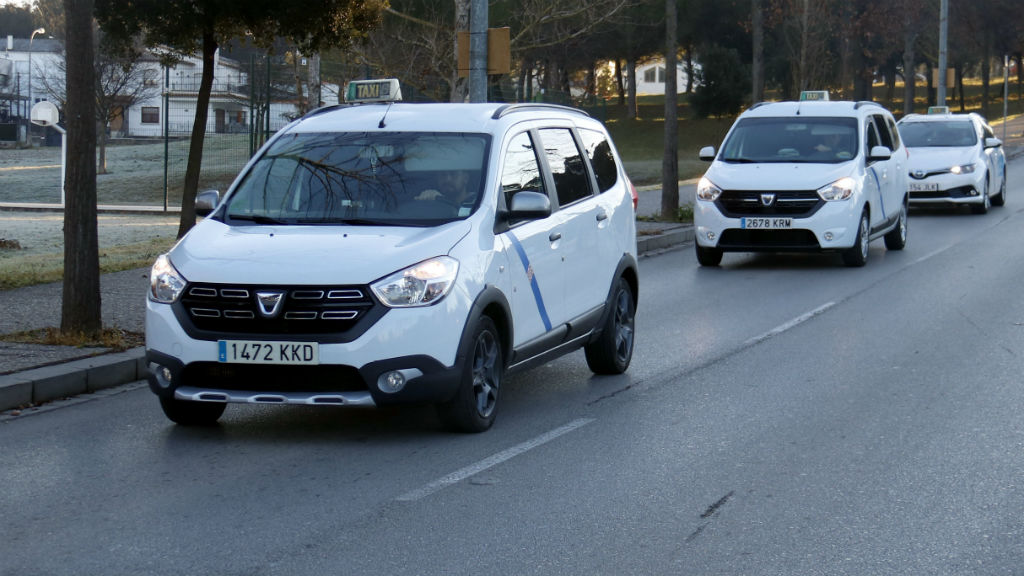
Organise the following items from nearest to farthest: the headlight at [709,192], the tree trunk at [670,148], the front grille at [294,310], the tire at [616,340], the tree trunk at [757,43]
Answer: the front grille at [294,310]
the tire at [616,340]
the headlight at [709,192]
the tree trunk at [670,148]
the tree trunk at [757,43]

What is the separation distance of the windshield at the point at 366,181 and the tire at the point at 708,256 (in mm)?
9084

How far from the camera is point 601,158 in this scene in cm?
1001

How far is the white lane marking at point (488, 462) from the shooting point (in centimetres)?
650

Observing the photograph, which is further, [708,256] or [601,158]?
[708,256]

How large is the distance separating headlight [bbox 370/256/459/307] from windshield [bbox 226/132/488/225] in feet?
1.85

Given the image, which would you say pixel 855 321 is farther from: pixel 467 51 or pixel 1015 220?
pixel 1015 220

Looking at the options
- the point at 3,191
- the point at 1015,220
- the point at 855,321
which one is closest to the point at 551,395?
the point at 855,321

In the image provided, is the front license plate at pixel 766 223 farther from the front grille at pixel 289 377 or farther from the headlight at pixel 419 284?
the front grille at pixel 289 377

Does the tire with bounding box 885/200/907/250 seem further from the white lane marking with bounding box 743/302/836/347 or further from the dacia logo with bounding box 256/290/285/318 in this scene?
the dacia logo with bounding box 256/290/285/318

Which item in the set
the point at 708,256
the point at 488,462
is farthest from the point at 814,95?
the point at 488,462

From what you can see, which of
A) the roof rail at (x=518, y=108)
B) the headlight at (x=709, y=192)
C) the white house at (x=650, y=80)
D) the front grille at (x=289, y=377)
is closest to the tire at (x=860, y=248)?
the headlight at (x=709, y=192)

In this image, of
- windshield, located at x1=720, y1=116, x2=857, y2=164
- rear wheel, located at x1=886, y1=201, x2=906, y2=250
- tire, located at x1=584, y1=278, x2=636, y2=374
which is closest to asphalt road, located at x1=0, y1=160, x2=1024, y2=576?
tire, located at x1=584, y1=278, x2=636, y2=374

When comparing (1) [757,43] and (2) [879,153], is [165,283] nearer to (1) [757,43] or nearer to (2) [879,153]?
(2) [879,153]

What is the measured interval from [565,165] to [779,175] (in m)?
7.82
